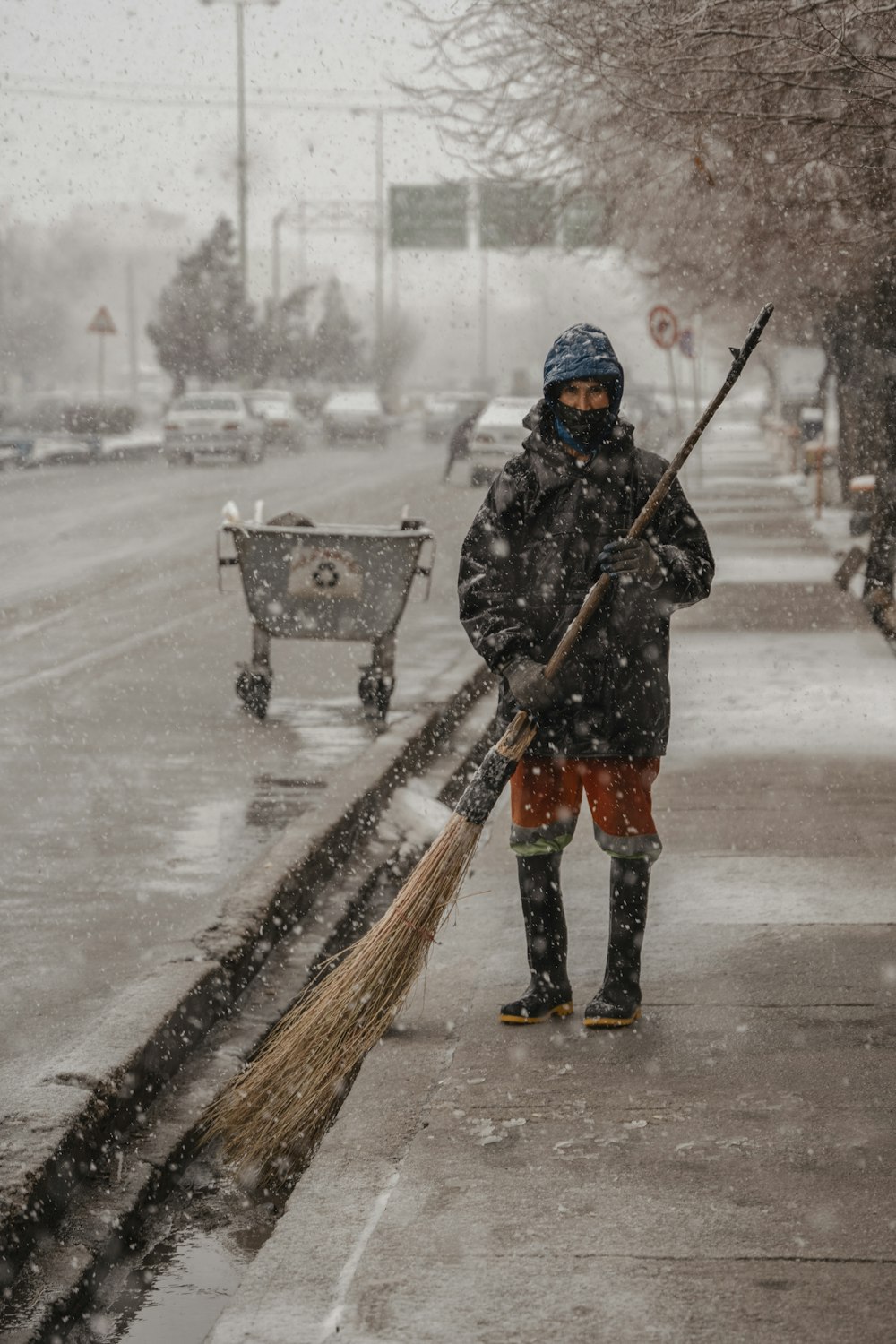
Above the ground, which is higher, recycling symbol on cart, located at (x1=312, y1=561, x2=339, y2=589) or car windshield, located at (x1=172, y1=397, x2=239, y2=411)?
car windshield, located at (x1=172, y1=397, x2=239, y2=411)

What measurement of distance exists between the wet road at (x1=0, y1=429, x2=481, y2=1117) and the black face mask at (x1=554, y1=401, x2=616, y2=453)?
188cm

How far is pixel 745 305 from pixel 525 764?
60.2 feet

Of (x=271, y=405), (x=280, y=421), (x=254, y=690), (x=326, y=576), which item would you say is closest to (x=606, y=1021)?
(x=326, y=576)

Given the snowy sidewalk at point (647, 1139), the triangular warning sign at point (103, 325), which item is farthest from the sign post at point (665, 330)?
the snowy sidewalk at point (647, 1139)

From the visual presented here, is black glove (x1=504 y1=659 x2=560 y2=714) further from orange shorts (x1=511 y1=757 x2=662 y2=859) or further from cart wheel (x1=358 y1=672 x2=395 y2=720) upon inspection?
cart wheel (x1=358 y1=672 x2=395 y2=720)

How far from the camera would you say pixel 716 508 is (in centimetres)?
2712

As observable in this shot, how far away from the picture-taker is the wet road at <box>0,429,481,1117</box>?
18.5 feet

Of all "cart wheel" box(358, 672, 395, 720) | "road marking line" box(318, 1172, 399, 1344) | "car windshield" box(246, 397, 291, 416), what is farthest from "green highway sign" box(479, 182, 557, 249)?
"car windshield" box(246, 397, 291, 416)

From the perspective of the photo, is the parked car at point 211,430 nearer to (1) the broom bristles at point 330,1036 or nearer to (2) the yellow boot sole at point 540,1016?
(2) the yellow boot sole at point 540,1016

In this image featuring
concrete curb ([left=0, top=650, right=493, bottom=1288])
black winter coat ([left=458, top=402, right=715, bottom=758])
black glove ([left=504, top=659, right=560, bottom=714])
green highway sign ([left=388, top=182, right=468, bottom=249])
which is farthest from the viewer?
green highway sign ([left=388, top=182, right=468, bottom=249])

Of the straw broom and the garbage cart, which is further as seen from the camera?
the garbage cart

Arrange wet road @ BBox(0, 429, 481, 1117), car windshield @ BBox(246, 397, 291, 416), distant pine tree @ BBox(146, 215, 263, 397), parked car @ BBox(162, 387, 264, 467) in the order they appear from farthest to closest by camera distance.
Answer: distant pine tree @ BBox(146, 215, 263, 397) < car windshield @ BBox(246, 397, 291, 416) < parked car @ BBox(162, 387, 264, 467) < wet road @ BBox(0, 429, 481, 1117)

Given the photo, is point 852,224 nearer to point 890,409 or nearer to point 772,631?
point 772,631

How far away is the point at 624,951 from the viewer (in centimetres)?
478
